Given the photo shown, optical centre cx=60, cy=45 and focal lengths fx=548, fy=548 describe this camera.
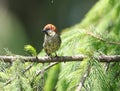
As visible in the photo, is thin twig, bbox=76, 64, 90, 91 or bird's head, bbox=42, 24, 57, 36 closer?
thin twig, bbox=76, 64, 90, 91

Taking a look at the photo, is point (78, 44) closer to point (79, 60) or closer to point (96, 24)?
point (79, 60)

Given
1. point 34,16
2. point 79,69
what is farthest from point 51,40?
point 34,16

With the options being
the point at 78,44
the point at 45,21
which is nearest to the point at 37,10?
the point at 45,21

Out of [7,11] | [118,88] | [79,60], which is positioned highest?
[7,11]

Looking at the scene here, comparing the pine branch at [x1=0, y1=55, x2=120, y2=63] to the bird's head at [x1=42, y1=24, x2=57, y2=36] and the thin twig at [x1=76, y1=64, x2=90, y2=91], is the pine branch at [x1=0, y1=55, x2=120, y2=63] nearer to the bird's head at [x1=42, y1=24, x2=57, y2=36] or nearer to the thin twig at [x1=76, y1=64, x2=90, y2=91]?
the thin twig at [x1=76, y1=64, x2=90, y2=91]

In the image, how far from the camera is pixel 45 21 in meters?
14.2

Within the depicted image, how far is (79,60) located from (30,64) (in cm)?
29

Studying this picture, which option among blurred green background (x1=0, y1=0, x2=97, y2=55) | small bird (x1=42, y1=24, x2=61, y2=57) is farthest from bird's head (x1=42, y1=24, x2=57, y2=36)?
blurred green background (x1=0, y1=0, x2=97, y2=55)

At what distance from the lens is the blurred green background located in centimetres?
1066

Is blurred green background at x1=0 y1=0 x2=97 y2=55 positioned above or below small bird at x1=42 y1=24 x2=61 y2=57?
above

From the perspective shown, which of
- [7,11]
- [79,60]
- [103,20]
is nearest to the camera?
[79,60]

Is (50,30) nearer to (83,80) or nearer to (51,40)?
(51,40)

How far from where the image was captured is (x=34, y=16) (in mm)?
14078

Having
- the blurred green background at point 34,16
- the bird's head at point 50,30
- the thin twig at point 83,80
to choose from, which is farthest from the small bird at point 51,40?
the blurred green background at point 34,16
